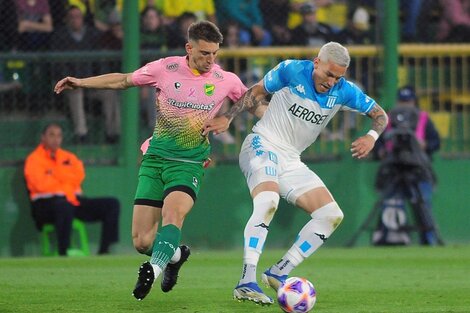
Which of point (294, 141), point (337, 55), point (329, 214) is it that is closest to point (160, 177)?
point (294, 141)

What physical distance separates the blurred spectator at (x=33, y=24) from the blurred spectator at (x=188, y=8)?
1.46 m

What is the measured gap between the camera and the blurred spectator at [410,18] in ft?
55.0

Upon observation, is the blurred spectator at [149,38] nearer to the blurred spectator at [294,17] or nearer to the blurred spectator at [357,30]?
the blurred spectator at [294,17]

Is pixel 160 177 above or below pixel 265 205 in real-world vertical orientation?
above

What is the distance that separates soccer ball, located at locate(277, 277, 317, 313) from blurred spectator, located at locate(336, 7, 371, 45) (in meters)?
8.16

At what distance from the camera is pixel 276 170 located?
9703 mm

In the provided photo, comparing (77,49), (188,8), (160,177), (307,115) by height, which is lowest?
(160,177)

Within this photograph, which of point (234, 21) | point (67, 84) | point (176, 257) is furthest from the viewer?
point (234, 21)

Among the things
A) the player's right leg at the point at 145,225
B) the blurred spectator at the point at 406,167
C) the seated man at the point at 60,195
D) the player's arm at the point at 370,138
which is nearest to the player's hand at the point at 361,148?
the player's arm at the point at 370,138

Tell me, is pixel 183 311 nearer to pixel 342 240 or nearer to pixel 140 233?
pixel 140 233

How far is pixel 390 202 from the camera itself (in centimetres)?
1591

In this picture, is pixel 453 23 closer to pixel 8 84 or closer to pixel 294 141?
pixel 8 84

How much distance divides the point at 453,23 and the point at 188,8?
360cm

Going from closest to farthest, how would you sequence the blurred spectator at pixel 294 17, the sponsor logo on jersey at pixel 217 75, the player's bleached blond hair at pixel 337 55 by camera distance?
the player's bleached blond hair at pixel 337 55 < the sponsor logo on jersey at pixel 217 75 < the blurred spectator at pixel 294 17
